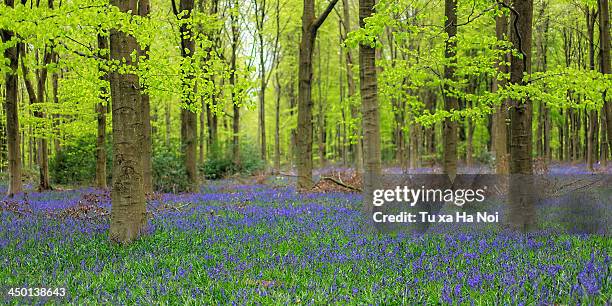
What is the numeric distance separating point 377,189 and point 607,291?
14.5 feet

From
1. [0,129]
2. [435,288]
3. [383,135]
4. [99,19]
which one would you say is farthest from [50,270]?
[383,135]

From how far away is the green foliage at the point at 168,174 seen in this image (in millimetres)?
16734

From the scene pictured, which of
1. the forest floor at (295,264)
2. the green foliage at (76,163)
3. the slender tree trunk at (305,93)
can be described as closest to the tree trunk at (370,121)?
the forest floor at (295,264)

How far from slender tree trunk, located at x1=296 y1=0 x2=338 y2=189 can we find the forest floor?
648cm

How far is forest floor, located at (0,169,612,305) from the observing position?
4.44 meters

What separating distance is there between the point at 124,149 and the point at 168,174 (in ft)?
32.7

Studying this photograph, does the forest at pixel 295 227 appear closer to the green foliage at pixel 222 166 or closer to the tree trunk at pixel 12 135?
the tree trunk at pixel 12 135

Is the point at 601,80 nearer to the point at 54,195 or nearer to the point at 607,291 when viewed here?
the point at 607,291

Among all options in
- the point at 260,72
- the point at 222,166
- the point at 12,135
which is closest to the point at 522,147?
the point at 12,135

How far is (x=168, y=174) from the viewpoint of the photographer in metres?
16.9

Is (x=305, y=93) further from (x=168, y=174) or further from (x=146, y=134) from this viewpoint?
(x=168, y=174)

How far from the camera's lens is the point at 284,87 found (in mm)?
45312

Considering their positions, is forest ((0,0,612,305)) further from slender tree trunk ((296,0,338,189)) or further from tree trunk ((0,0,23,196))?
slender tree trunk ((296,0,338,189))

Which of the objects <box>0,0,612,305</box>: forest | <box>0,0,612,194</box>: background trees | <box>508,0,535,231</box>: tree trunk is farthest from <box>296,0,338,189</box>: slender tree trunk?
<box>508,0,535,231</box>: tree trunk
